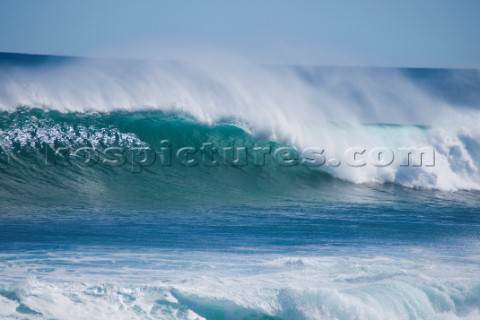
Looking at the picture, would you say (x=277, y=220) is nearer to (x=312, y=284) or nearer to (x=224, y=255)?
(x=224, y=255)

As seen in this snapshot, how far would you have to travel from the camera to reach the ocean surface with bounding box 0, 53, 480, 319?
221 inches

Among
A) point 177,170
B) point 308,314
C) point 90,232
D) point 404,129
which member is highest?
point 404,129

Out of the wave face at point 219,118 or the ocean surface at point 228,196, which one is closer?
the ocean surface at point 228,196

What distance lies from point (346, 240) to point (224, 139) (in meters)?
5.72

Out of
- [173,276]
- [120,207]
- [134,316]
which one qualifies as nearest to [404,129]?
[120,207]

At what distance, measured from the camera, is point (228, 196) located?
10.6 meters

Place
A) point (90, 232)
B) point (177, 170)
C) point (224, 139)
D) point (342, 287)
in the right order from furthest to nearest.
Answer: point (224, 139) < point (177, 170) < point (90, 232) < point (342, 287)

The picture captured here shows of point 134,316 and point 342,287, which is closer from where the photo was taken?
point 134,316

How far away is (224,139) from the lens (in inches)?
516

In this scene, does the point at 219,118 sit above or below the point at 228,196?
above

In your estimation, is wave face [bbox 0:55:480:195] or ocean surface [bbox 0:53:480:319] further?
wave face [bbox 0:55:480:195]

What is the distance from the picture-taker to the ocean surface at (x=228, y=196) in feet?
18.4

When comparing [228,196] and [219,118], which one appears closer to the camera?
[228,196]

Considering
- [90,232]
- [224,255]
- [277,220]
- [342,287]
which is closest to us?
[342,287]
